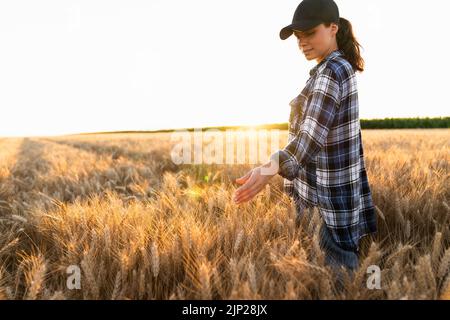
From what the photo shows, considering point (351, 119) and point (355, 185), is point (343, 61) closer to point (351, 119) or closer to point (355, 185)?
point (351, 119)

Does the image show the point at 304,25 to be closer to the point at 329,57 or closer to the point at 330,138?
the point at 329,57

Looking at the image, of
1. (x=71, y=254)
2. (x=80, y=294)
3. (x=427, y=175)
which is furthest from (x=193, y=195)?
(x=427, y=175)

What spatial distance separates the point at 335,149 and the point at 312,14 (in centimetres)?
60

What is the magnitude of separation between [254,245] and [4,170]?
4.01 metres

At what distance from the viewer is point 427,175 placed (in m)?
2.23

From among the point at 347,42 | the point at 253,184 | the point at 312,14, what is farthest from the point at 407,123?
the point at 253,184

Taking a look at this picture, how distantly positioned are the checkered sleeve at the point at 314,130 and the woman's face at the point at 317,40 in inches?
6.5

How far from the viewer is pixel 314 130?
4.64 feet

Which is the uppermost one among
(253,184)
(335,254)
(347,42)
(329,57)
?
(347,42)

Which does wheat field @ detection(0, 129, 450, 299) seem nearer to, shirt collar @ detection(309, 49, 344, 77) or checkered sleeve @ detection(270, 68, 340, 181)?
checkered sleeve @ detection(270, 68, 340, 181)

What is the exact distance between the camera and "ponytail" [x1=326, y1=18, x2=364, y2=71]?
178cm

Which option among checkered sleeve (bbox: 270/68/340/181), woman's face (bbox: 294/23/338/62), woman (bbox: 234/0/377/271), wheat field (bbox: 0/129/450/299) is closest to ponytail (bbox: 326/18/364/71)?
woman (bbox: 234/0/377/271)

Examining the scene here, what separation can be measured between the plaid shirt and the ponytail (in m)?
0.14

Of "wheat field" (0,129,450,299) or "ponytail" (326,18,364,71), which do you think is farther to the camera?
"ponytail" (326,18,364,71)
